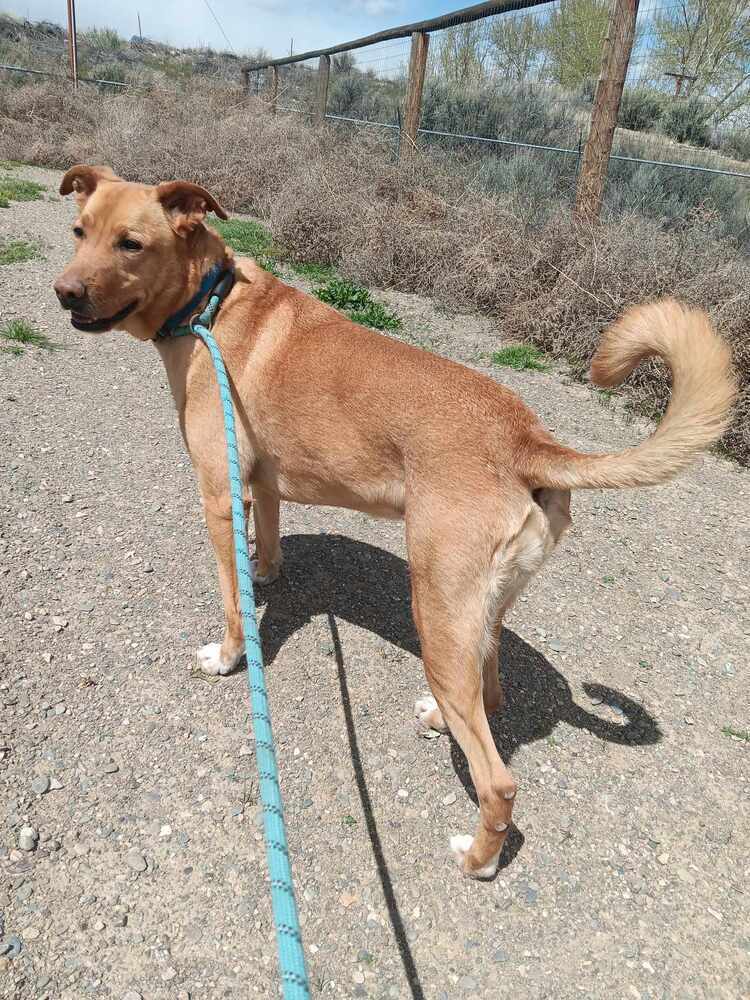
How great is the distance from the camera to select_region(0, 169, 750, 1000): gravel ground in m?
1.97

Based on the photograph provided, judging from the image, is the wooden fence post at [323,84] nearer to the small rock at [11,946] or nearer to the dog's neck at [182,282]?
the dog's neck at [182,282]

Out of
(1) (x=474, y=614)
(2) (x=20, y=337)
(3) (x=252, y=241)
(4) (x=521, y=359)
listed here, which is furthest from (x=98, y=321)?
(3) (x=252, y=241)

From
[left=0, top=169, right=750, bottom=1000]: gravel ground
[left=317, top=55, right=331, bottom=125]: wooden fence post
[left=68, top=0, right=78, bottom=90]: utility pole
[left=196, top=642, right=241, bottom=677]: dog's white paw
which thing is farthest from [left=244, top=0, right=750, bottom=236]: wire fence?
[left=68, top=0, right=78, bottom=90]: utility pole

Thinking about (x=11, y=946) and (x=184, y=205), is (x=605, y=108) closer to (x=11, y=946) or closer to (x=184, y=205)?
(x=184, y=205)

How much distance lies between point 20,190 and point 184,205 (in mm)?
10345

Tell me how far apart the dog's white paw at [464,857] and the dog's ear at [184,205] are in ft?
8.82

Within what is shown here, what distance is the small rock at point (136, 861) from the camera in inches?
82.9

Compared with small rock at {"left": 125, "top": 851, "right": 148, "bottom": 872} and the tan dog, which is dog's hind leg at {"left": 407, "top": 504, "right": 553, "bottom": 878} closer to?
the tan dog

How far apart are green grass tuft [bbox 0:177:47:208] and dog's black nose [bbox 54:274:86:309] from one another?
9.68 meters

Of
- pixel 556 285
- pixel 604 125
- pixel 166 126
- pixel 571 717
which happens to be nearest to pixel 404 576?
pixel 571 717

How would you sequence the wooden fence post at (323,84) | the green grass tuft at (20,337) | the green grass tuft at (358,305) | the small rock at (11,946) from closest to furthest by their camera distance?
the small rock at (11,946), the green grass tuft at (20,337), the green grass tuft at (358,305), the wooden fence post at (323,84)

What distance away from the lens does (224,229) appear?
9.88 metres

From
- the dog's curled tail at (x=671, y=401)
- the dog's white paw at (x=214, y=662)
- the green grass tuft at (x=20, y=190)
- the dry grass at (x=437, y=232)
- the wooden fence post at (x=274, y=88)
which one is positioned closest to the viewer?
the dog's curled tail at (x=671, y=401)

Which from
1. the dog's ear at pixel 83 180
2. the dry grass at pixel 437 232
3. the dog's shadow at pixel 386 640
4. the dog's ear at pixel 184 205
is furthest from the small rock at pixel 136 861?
the dry grass at pixel 437 232
